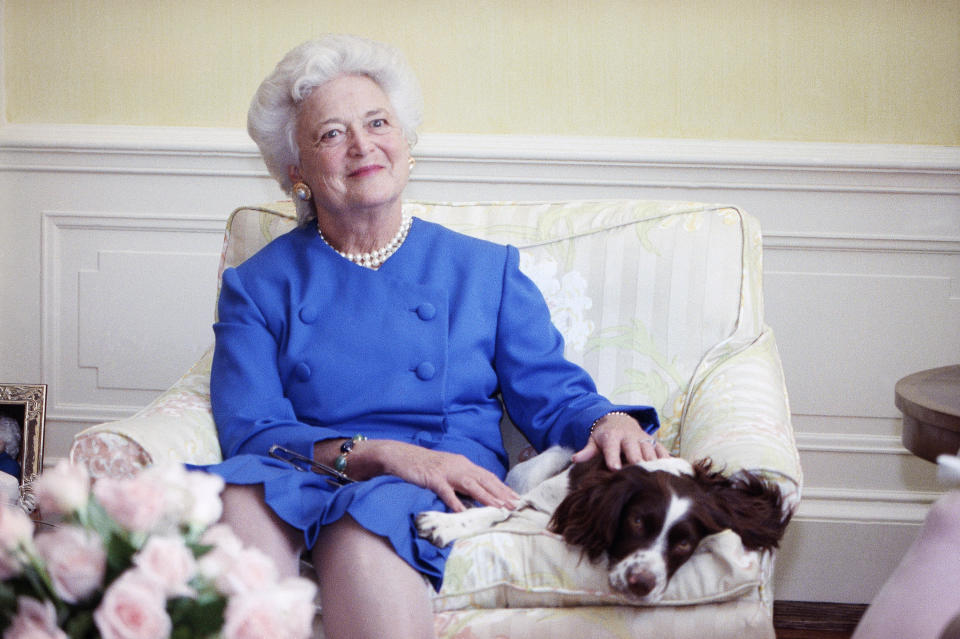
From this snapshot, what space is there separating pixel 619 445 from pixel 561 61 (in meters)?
1.44

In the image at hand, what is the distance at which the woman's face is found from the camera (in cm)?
186

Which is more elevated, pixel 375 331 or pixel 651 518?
pixel 375 331

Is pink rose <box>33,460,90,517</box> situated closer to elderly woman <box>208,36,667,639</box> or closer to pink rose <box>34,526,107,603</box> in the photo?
pink rose <box>34,526,107,603</box>

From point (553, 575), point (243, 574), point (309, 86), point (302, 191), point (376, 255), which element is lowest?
point (553, 575)

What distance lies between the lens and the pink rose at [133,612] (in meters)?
0.68

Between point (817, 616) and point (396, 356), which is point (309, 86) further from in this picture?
point (817, 616)

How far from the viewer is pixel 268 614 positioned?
72cm

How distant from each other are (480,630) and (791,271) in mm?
1681

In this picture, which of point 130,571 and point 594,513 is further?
point 594,513

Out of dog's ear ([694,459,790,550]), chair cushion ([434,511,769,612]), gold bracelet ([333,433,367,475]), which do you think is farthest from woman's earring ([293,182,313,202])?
dog's ear ([694,459,790,550])

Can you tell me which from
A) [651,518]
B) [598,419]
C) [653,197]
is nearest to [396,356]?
[598,419]

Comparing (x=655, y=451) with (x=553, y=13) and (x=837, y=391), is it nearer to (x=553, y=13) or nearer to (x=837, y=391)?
(x=837, y=391)

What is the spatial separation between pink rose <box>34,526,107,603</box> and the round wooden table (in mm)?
1402

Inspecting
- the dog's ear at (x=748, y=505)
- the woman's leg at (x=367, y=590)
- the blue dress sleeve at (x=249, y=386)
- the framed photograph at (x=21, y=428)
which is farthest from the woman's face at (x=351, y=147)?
the framed photograph at (x=21, y=428)
